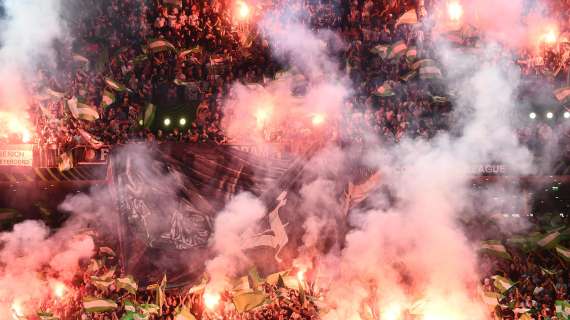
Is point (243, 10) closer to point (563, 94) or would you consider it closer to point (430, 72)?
point (430, 72)

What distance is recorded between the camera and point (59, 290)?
632cm

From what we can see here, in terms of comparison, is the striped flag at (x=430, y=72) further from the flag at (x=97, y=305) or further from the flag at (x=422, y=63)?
the flag at (x=97, y=305)

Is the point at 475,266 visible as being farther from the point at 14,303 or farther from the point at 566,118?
the point at 14,303

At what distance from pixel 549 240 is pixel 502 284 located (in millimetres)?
887

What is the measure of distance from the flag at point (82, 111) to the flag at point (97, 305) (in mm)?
2490

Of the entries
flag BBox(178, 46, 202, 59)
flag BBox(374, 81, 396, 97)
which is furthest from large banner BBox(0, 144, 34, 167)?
flag BBox(374, 81, 396, 97)

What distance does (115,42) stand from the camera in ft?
22.1

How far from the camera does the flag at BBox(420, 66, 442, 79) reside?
6180 millimetres

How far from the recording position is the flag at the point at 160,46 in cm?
653

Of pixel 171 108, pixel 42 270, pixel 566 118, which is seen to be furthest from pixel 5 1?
pixel 566 118

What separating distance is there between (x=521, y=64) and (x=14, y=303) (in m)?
8.03

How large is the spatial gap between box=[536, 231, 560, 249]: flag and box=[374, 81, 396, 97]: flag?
2.70 metres

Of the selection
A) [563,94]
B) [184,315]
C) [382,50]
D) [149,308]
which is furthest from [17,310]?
[563,94]

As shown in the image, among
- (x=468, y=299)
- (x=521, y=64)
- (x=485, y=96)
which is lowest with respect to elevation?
(x=468, y=299)
